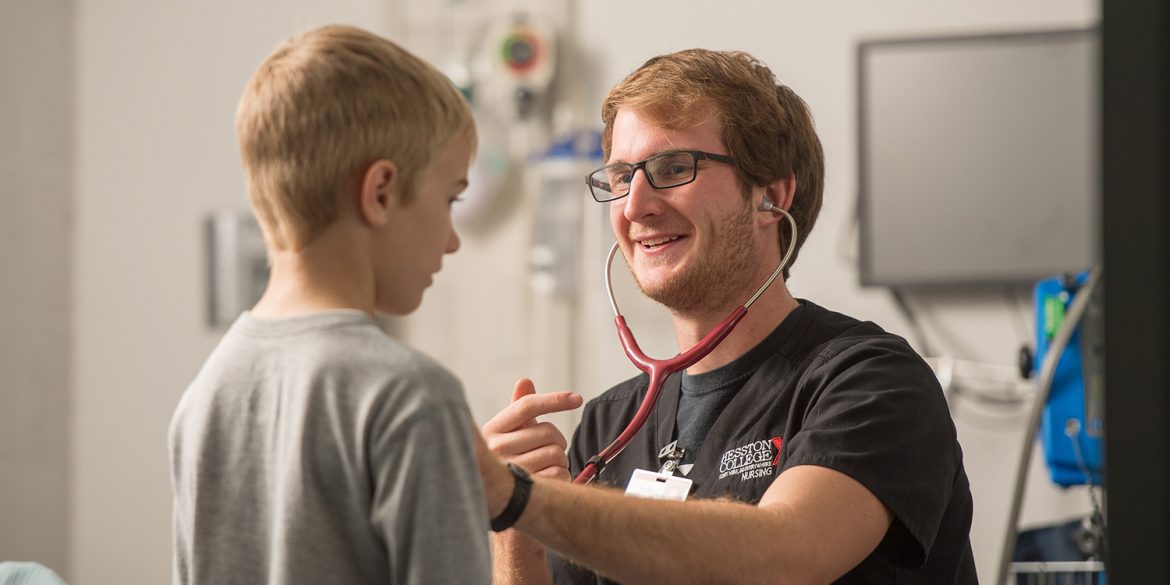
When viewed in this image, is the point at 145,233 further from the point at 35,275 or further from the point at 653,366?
the point at 653,366

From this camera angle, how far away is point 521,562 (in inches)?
62.9

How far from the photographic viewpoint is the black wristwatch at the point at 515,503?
3.41 ft

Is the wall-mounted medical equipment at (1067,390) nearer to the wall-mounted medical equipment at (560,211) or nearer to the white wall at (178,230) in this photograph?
the white wall at (178,230)

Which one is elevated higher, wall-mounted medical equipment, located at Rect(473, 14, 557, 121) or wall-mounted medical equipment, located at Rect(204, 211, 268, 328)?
wall-mounted medical equipment, located at Rect(473, 14, 557, 121)

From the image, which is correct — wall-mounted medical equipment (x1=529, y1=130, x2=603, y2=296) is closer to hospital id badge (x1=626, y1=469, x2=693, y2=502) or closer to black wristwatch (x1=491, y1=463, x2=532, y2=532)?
hospital id badge (x1=626, y1=469, x2=693, y2=502)

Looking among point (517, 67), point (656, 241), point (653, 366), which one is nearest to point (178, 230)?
point (517, 67)

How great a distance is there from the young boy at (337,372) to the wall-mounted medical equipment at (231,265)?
2.93 metres

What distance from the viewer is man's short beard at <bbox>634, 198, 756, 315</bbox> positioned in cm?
167

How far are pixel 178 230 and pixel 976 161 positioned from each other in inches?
95.0

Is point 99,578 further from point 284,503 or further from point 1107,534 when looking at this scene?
point 1107,534

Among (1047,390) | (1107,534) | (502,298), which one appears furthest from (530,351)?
(1107,534)

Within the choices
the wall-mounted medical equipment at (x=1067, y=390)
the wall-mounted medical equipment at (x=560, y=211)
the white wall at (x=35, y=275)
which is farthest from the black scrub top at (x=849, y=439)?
the white wall at (x=35, y=275)

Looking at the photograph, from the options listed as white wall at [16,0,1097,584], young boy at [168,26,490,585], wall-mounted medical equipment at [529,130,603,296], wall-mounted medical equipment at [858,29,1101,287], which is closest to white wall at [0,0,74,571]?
white wall at [16,0,1097,584]

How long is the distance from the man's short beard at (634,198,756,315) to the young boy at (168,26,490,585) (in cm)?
71
